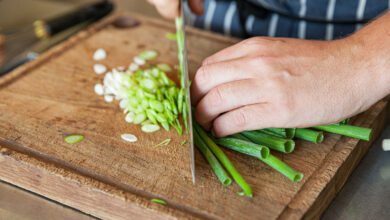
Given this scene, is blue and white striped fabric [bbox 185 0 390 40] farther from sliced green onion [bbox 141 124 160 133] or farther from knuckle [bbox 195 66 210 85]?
sliced green onion [bbox 141 124 160 133]

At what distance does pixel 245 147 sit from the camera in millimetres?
1262

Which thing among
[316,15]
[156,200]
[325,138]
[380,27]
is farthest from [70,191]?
[316,15]

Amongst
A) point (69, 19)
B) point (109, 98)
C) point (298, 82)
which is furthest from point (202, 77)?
point (69, 19)

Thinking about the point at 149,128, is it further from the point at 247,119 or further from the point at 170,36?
the point at 170,36

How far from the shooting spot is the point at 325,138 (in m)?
1.34

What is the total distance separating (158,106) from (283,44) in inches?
18.5

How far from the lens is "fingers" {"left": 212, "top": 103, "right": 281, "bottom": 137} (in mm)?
1210

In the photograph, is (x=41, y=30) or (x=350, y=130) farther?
(x=41, y=30)

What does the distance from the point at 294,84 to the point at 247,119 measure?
17cm

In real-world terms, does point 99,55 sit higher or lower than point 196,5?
lower

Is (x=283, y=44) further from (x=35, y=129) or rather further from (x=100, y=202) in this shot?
(x=35, y=129)

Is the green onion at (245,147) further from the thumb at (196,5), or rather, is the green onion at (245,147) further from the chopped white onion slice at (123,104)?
the thumb at (196,5)

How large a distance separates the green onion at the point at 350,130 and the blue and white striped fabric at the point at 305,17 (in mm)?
635

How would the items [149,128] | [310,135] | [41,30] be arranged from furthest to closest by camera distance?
[41,30], [149,128], [310,135]
